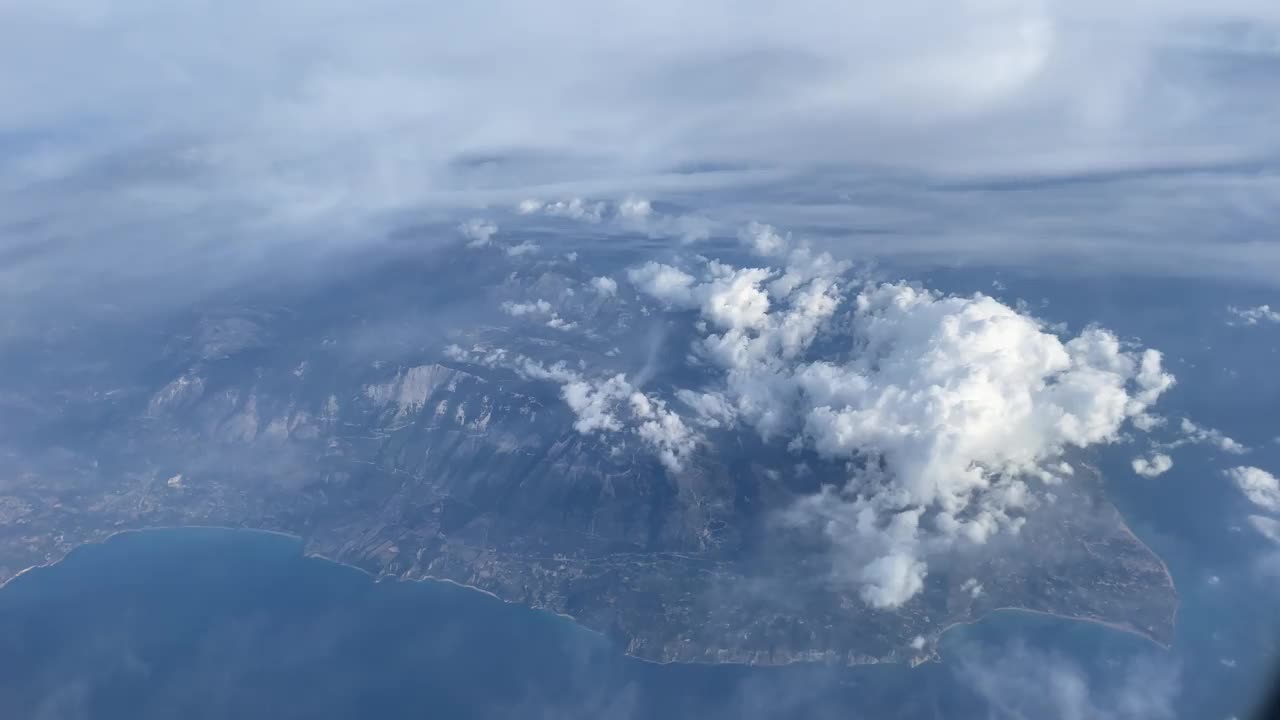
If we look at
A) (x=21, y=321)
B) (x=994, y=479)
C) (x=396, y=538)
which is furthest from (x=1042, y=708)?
(x=21, y=321)

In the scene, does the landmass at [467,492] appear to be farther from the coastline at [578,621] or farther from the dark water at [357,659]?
the dark water at [357,659]

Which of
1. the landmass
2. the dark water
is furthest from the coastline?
the dark water

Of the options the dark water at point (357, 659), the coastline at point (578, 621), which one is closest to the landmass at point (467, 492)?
the coastline at point (578, 621)

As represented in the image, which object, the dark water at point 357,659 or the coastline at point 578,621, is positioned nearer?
the dark water at point 357,659

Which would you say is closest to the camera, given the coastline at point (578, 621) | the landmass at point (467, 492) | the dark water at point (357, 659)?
the dark water at point (357, 659)

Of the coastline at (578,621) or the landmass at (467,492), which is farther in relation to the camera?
the landmass at (467,492)

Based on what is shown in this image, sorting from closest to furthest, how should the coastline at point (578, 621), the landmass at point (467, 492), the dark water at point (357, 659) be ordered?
the dark water at point (357, 659) → the coastline at point (578, 621) → the landmass at point (467, 492)

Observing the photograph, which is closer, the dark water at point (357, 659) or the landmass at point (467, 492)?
the dark water at point (357, 659)

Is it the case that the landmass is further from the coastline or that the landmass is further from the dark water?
the dark water

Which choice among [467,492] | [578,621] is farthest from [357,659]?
[467,492]
